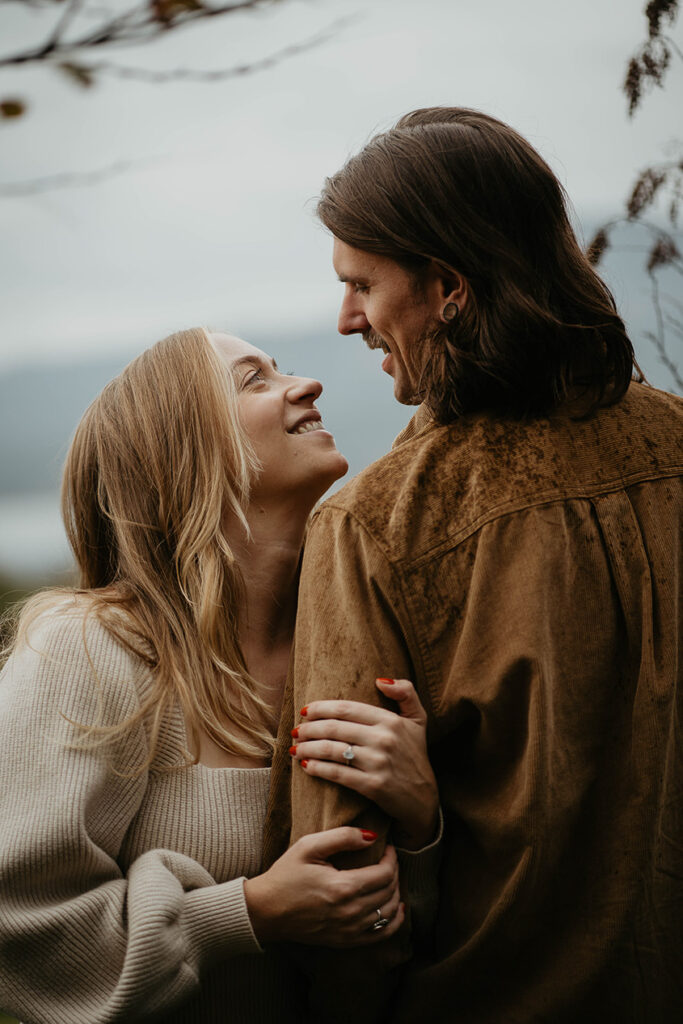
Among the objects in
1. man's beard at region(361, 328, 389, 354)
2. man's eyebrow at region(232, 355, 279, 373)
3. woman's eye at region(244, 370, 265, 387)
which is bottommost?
woman's eye at region(244, 370, 265, 387)

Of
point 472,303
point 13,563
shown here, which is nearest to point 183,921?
point 472,303

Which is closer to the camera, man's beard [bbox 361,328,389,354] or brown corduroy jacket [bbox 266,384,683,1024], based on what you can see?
brown corduroy jacket [bbox 266,384,683,1024]

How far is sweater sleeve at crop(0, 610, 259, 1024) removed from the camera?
141 cm

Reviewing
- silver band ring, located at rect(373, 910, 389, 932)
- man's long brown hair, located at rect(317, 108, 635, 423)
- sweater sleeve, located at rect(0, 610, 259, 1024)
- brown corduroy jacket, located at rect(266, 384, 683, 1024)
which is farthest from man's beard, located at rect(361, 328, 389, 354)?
silver band ring, located at rect(373, 910, 389, 932)

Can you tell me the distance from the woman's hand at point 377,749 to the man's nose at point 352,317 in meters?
0.69

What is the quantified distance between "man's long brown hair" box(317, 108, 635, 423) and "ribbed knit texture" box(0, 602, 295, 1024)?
0.77 meters

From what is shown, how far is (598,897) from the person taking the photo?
1325mm

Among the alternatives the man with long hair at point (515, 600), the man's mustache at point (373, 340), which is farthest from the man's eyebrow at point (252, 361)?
the man with long hair at point (515, 600)

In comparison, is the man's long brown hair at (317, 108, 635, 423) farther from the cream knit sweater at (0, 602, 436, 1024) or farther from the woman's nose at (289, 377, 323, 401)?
the cream knit sweater at (0, 602, 436, 1024)

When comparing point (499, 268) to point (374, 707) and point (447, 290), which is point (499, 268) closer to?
point (447, 290)

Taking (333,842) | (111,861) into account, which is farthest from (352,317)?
(111,861)

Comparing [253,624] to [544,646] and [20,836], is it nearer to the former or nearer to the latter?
[20,836]

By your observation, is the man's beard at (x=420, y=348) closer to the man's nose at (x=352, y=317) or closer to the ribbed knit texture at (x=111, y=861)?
the man's nose at (x=352, y=317)

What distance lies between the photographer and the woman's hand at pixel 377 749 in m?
1.35
